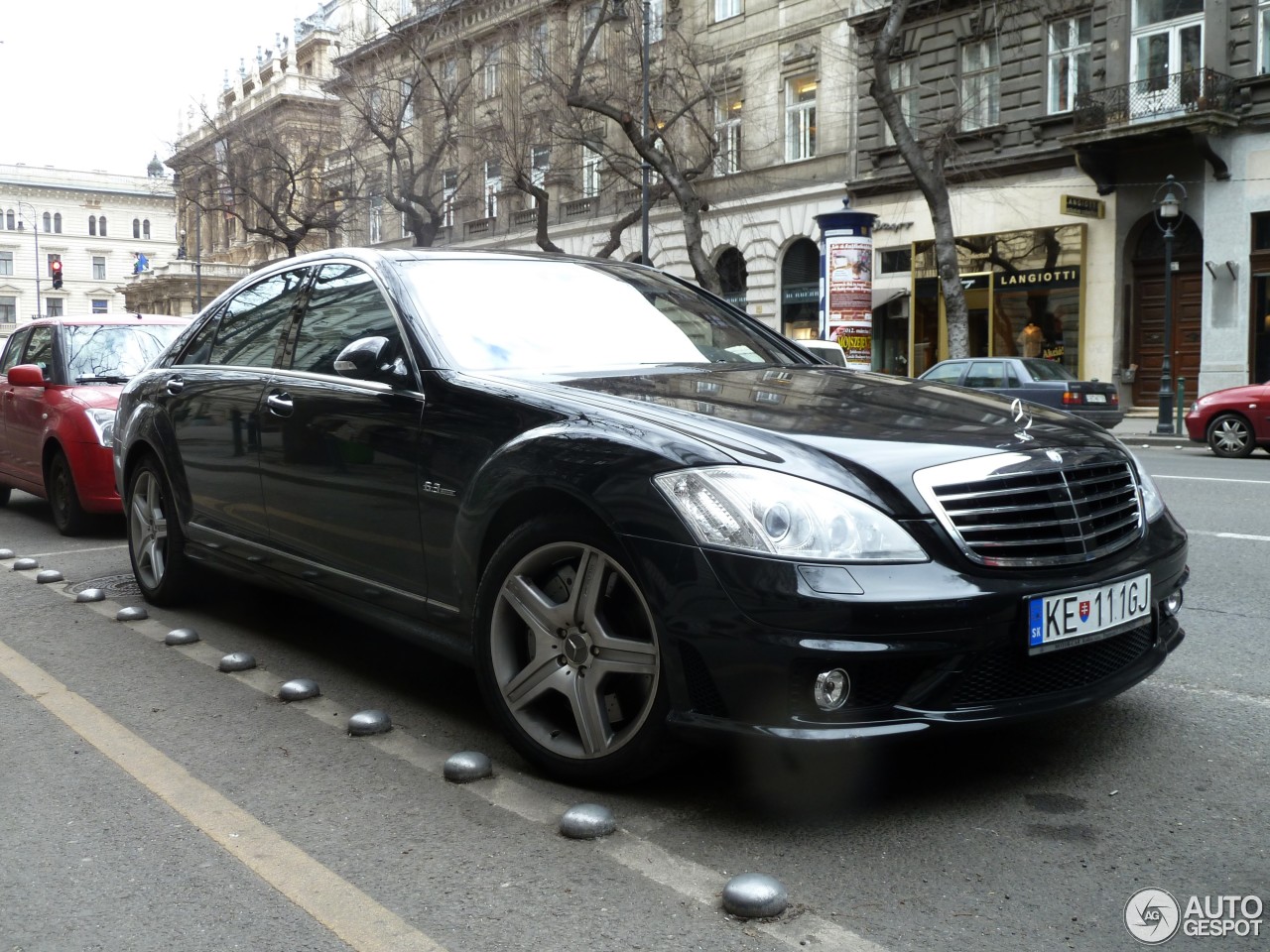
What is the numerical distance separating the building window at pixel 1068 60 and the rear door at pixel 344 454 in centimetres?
2283

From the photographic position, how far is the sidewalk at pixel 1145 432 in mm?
19891

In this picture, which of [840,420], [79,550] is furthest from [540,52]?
[840,420]

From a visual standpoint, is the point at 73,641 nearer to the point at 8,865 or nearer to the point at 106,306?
the point at 8,865

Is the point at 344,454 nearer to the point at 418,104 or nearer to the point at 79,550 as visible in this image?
the point at 79,550

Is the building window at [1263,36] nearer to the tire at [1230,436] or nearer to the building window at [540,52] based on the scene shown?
the tire at [1230,436]

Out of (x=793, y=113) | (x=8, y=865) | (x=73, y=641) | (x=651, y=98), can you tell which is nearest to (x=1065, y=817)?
(x=8, y=865)

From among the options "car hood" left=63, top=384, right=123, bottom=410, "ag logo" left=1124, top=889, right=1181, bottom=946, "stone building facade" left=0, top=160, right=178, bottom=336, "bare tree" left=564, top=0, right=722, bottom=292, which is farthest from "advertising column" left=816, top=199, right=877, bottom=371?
"stone building facade" left=0, top=160, right=178, bottom=336

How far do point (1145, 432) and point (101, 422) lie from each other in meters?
17.6

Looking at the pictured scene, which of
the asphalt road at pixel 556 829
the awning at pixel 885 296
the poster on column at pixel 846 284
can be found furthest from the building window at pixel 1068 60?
the asphalt road at pixel 556 829

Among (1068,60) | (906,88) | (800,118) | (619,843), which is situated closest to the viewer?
(619,843)

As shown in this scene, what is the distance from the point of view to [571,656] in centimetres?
352

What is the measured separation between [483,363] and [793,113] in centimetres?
2895

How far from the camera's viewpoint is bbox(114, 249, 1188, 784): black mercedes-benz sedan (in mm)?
3062

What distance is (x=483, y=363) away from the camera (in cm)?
414
